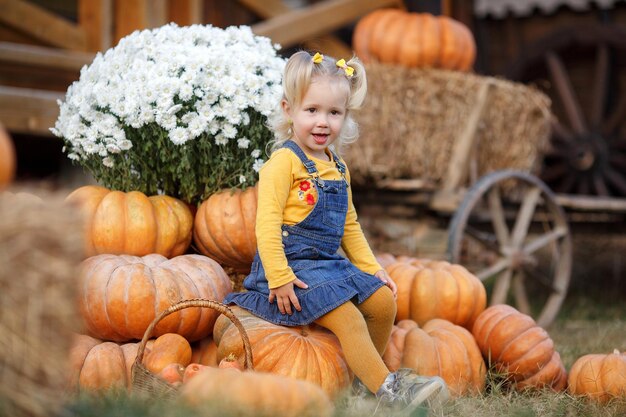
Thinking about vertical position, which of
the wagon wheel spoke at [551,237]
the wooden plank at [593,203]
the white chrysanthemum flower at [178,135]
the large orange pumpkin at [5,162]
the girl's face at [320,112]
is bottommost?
the wagon wheel spoke at [551,237]

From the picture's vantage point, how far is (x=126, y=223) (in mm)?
3354

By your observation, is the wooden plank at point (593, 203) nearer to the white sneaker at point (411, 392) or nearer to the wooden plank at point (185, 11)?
the white sneaker at point (411, 392)

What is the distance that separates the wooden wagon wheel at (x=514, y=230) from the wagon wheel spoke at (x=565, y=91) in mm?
1843

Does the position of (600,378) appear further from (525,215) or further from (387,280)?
(525,215)

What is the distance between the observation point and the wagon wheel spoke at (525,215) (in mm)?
5084

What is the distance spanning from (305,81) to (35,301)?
4.96 feet

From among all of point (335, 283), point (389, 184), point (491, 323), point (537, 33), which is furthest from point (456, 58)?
point (335, 283)

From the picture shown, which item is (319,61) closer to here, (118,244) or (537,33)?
(118,244)

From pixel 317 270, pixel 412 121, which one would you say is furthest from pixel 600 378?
pixel 412 121

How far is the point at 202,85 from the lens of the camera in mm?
3486

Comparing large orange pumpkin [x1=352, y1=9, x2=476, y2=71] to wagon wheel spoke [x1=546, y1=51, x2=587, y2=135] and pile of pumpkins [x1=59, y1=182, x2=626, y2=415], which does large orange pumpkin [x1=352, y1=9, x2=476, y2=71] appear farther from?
pile of pumpkins [x1=59, y1=182, x2=626, y2=415]

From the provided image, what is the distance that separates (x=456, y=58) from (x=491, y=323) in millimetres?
2605

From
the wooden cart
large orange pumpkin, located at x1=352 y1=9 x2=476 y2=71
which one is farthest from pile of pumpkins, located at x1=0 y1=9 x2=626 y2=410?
large orange pumpkin, located at x1=352 y1=9 x2=476 y2=71

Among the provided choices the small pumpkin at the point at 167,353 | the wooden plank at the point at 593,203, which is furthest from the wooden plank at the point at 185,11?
the small pumpkin at the point at 167,353
